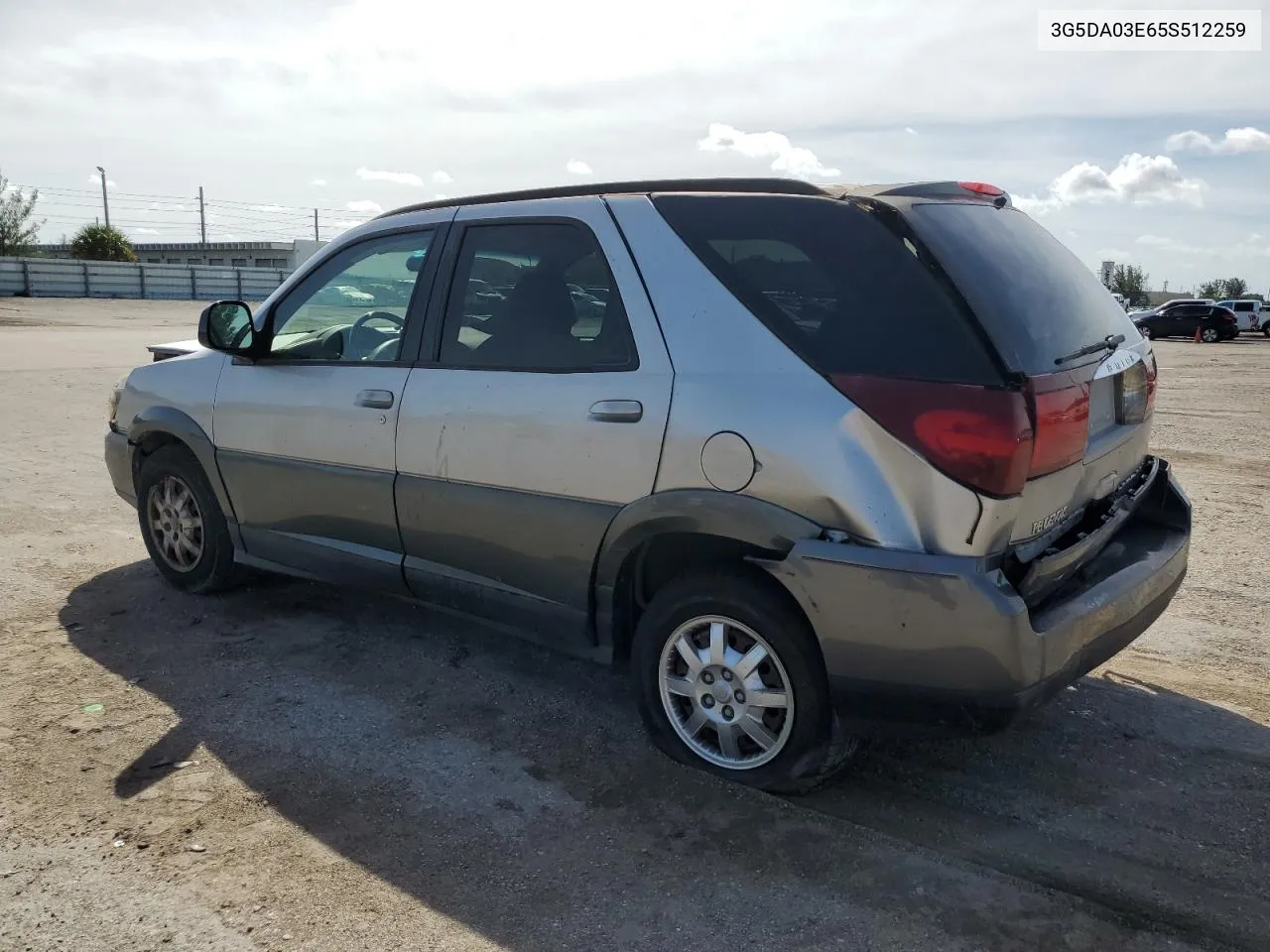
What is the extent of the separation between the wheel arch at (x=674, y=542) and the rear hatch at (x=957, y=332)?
442 mm

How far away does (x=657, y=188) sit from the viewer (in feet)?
11.7

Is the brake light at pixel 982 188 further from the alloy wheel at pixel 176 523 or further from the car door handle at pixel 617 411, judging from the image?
the alloy wheel at pixel 176 523

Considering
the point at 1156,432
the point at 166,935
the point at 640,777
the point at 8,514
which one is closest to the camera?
the point at 166,935

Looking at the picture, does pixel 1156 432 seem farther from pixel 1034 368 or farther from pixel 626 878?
pixel 626 878

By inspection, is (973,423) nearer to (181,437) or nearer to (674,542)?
(674,542)

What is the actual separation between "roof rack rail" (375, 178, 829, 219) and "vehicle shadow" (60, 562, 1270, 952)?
1.89 meters

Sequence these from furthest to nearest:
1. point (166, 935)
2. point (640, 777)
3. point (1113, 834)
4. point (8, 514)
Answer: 1. point (8, 514)
2. point (640, 777)
3. point (1113, 834)
4. point (166, 935)

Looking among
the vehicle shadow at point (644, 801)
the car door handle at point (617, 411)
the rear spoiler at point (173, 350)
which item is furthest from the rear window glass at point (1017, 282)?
the rear spoiler at point (173, 350)

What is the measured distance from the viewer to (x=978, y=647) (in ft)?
9.18

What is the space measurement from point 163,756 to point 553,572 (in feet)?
4.78

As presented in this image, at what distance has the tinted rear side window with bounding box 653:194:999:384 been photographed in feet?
9.45

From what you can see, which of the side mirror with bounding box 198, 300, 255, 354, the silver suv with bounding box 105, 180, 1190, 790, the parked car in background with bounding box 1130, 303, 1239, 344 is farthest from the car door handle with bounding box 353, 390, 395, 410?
the parked car in background with bounding box 1130, 303, 1239, 344

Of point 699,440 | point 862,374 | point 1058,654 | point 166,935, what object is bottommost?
point 166,935

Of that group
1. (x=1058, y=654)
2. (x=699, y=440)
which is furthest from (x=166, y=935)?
(x=1058, y=654)
